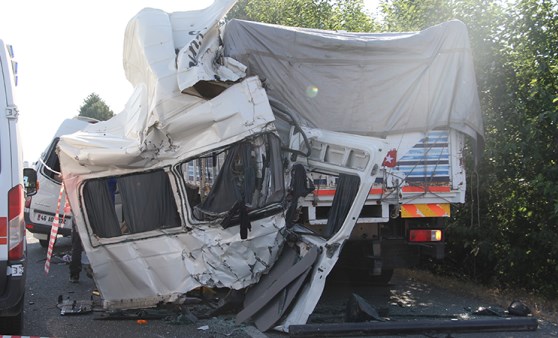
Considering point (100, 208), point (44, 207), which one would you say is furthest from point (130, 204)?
point (44, 207)

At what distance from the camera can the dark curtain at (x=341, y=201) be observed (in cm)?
556

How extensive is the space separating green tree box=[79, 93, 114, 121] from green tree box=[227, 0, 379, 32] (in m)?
16.3

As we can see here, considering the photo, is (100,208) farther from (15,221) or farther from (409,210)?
(409,210)

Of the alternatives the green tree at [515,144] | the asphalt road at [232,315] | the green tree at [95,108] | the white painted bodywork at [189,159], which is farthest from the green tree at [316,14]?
the green tree at [95,108]

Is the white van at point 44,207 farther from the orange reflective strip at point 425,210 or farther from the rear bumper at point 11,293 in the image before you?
the orange reflective strip at point 425,210

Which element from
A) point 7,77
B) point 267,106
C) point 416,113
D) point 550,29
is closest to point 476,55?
point 550,29

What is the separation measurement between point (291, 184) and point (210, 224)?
87 cm

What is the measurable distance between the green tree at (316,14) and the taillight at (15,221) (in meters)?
8.05

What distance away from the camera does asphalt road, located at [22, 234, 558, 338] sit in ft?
18.7

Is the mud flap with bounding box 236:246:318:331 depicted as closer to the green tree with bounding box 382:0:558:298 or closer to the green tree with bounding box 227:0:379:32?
the green tree with bounding box 382:0:558:298

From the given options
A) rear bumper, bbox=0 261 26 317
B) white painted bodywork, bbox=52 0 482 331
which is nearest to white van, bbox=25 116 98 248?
white painted bodywork, bbox=52 0 482 331

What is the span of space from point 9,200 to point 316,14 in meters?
9.38

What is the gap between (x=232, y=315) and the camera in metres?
6.12

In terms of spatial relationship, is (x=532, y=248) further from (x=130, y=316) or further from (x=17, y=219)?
(x=17, y=219)
